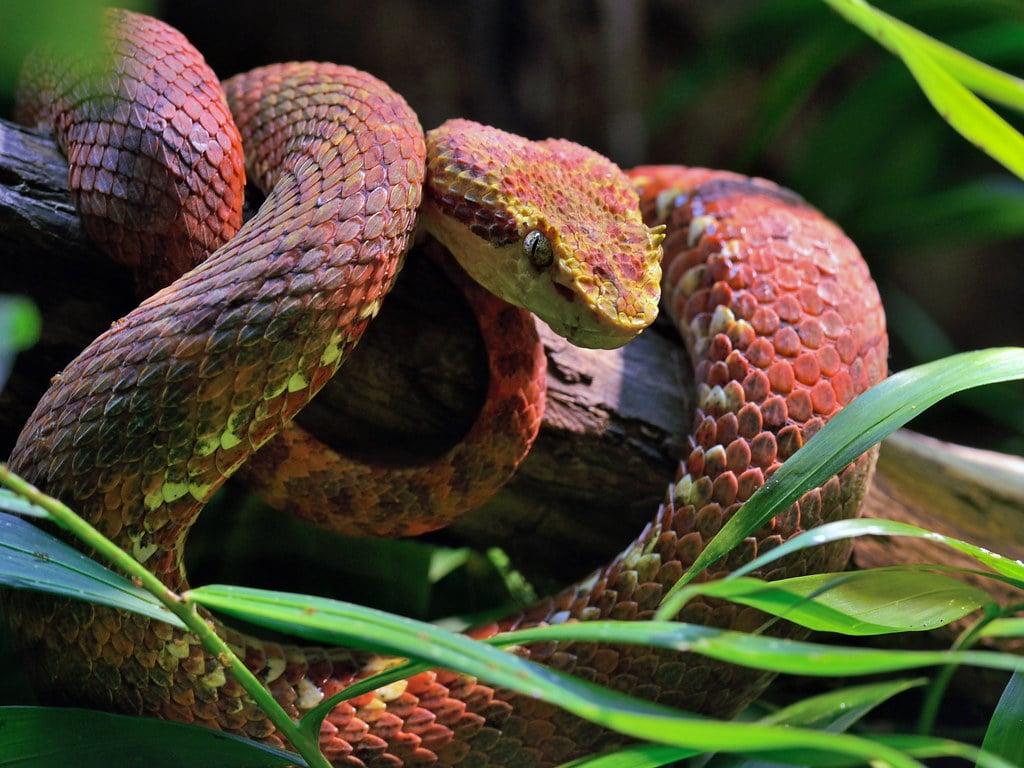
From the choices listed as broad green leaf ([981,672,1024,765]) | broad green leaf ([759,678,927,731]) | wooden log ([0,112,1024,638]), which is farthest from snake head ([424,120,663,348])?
broad green leaf ([981,672,1024,765])

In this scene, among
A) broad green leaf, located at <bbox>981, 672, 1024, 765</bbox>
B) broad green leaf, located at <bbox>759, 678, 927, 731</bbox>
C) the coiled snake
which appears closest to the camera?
broad green leaf, located at <bbox>759, 678, 927, 731</bbox>

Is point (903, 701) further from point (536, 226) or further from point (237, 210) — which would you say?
point (237, 210)

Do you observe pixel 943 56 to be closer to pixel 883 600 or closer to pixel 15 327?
pixel 883 600

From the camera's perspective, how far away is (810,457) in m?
1.52

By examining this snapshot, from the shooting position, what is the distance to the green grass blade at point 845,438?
1480 mm

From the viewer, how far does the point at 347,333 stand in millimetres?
1670

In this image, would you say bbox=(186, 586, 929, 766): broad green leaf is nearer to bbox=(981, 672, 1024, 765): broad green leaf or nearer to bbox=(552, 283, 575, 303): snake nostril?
bbox=(981, 672, 1024, 765): broad green leaf

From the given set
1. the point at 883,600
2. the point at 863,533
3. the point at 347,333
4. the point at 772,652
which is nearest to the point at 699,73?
the point at 347,333

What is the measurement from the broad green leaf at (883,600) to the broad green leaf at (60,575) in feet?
3.00

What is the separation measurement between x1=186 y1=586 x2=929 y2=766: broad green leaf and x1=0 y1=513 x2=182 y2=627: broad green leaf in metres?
0.27

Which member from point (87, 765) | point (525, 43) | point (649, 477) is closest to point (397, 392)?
point (649, 477)

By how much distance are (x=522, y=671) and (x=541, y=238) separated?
103cm

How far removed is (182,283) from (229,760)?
895 mm

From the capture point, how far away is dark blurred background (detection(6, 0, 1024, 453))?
400 cm
